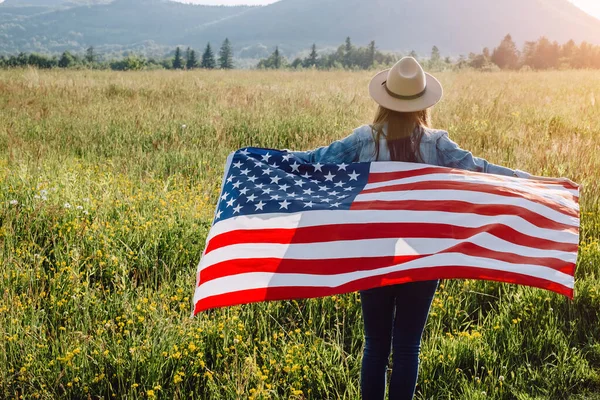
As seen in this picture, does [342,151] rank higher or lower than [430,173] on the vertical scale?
higher

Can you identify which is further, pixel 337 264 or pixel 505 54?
pixel 505 54

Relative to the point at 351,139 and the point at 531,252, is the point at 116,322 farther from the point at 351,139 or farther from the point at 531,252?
the point at 531,252

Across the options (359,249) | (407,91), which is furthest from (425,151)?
(359,249)

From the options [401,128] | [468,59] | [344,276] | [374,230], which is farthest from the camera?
[468,59]

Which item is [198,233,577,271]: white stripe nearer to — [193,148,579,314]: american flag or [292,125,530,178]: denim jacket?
[193,148,579,314]: american flag

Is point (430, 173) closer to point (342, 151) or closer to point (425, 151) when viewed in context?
point (425, 151)

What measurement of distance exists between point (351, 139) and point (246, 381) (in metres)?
1.54

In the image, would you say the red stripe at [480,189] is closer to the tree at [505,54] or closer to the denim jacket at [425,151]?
the denim jacket at [425,151]

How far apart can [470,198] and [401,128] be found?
68 centimetres

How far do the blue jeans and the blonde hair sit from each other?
2.61 ft

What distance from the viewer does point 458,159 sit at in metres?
3.16

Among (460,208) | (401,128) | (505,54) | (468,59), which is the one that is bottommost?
(468,59)

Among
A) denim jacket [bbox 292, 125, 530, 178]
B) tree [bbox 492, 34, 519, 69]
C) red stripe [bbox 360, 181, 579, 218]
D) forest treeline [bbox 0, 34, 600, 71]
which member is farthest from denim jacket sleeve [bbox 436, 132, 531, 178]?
tree [bbox 492, 34, 519, 69]

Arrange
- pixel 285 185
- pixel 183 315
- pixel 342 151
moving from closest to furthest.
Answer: pixel 342 151, pixel 285 185, pixel 183 315
